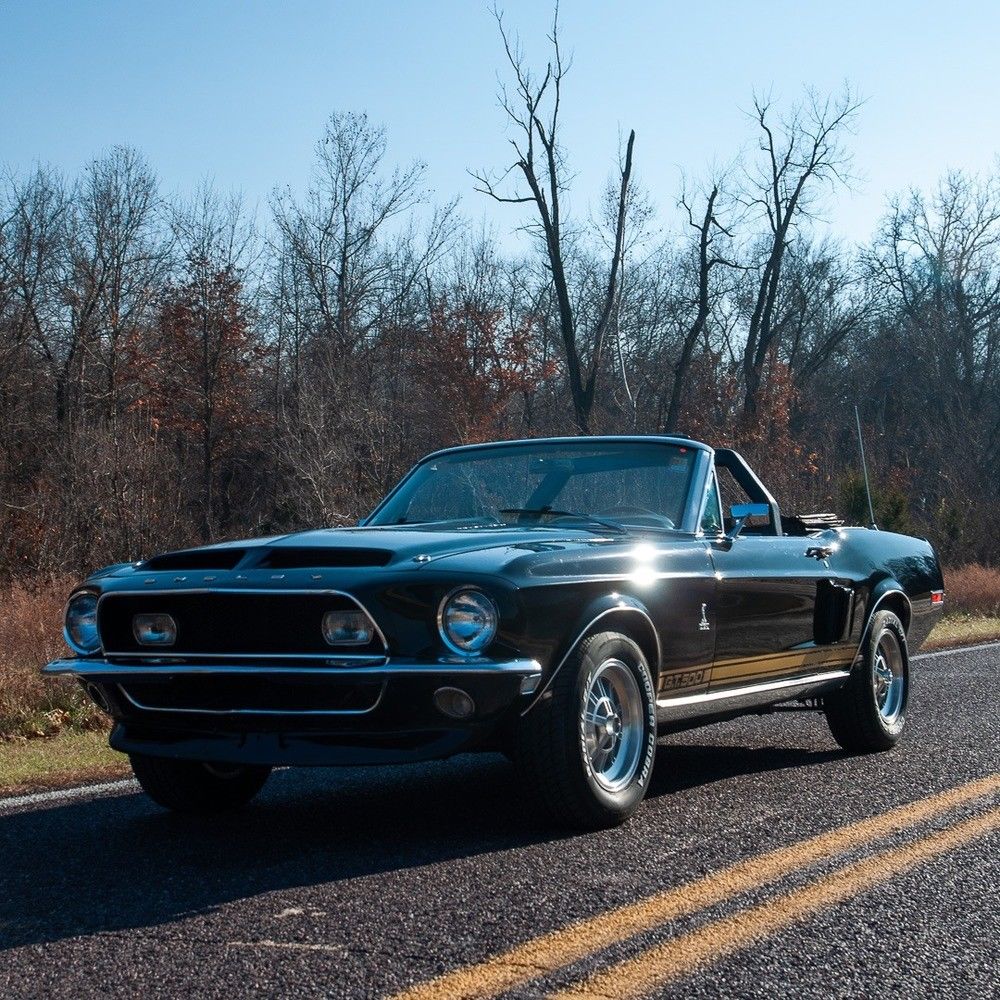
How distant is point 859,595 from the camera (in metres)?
7.43

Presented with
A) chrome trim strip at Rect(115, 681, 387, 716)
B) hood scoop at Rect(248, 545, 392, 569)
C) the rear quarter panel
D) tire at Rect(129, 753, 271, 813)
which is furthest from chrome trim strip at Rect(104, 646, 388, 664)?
the rear quarter panel

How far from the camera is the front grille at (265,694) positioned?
15.6 feet

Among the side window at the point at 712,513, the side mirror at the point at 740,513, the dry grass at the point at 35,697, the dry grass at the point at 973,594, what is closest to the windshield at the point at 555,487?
the side window at the point at 712,513

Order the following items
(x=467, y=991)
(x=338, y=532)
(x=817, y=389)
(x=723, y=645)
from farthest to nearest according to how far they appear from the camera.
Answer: (x=817, y=389) → (x=723, y=645) → (x=338, y=532) → (x=467, y=991)

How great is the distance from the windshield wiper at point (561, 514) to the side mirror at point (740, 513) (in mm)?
571

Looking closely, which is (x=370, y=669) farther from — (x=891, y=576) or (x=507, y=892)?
(x=891, y=576)

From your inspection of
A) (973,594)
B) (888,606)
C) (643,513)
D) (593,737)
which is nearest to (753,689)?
(643,513)

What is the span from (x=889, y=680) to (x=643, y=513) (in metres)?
2.15

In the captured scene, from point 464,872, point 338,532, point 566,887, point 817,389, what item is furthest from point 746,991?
point 817,389

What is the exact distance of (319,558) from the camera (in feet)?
16.5

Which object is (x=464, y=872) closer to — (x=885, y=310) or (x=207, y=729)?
(x=207, y=729)

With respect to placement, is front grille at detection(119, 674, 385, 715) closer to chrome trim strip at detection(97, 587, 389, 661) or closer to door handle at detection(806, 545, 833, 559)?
chrome trim strip at detection(97, 587, 389, 661)

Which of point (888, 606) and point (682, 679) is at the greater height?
point (888, 606)

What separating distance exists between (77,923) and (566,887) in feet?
4.58
